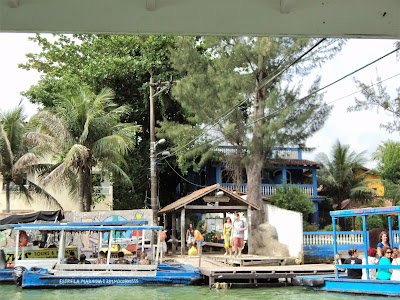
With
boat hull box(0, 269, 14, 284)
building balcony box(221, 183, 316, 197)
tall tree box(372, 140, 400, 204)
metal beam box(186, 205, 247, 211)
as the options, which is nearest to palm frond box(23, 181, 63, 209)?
metal beam box(186, 205, 247, 211)

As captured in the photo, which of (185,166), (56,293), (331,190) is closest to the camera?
(56,293)

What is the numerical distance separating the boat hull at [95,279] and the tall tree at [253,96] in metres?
10.2

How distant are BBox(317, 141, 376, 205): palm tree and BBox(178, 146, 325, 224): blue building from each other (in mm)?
1850

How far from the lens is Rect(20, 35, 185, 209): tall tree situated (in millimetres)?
31297

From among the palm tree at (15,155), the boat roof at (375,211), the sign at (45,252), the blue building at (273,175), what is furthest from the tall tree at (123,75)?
the boat roof at (375,211)

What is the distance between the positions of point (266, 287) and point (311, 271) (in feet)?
5.66

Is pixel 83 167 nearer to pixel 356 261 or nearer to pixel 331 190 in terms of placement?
pixel 356 261

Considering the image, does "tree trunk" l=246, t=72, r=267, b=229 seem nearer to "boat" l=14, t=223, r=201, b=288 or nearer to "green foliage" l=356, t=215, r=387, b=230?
"green foliage" l=356, t=215, r=387, b=230

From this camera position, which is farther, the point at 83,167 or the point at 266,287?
the point at 83,167

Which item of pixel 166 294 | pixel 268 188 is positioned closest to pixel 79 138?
pixel 166 294

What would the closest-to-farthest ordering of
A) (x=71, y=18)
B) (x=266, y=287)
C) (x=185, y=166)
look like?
(x=71, y=18) < (x=266, y=287) < (x=185, y=166)

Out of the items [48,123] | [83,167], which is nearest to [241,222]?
[83,167]

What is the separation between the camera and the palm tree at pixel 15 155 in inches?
923

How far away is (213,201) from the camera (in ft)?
72.9
